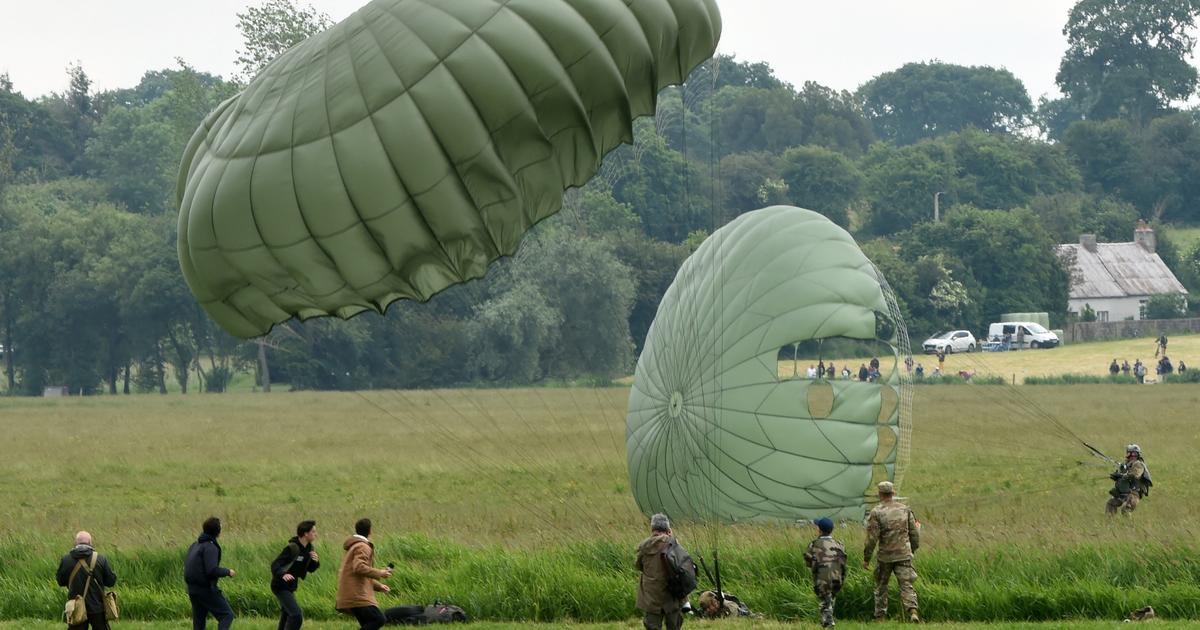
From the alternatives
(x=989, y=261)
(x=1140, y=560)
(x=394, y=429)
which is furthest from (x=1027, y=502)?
(x=989, y=261)

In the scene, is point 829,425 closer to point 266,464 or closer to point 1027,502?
point 1027,502

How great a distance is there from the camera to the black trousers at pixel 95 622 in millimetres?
13852

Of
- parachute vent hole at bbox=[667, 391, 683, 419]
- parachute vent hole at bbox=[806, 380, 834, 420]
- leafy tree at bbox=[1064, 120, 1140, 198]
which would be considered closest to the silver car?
parachute vent hole at bbox=[806, 380, 834, 420]

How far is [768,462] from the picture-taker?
64.0 feet

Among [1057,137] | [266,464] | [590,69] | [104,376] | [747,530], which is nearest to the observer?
[590,69]

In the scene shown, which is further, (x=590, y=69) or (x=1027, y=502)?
(x=1027, y=502)

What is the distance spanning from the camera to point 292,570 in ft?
45.2

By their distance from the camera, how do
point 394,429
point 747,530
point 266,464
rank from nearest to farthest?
point 747,530
point 266,464
point 394,429

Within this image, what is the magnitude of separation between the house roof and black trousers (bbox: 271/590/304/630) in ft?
316

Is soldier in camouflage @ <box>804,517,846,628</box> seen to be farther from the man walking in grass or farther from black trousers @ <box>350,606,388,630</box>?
the man walking in grass

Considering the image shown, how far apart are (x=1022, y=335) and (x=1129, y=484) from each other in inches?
2686

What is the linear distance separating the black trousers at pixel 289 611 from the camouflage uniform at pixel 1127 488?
1167 cm

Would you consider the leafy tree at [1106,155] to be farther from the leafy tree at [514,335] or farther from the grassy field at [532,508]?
the leafy tree at [514,335]

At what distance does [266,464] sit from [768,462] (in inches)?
679
